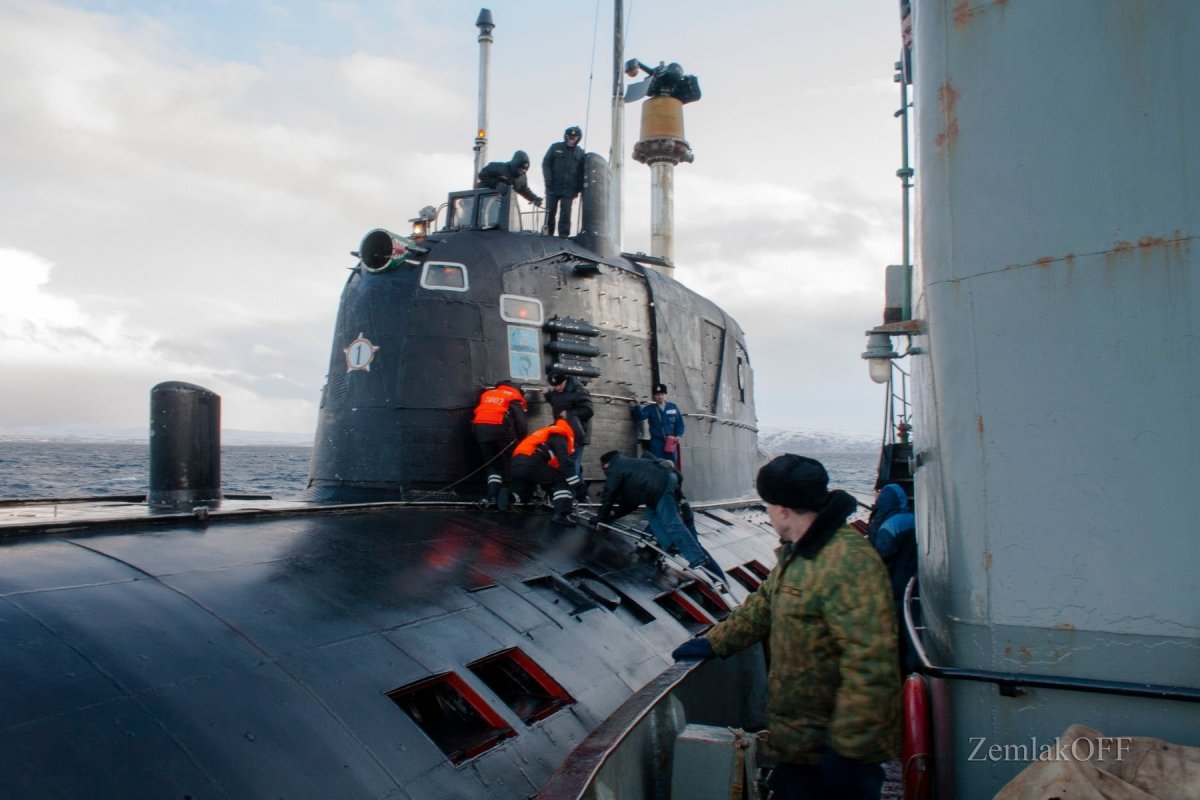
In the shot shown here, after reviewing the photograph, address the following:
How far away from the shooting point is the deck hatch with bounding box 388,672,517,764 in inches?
189

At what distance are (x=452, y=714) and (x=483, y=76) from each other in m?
12.2

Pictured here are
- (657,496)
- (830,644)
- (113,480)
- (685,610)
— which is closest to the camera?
(830,644)

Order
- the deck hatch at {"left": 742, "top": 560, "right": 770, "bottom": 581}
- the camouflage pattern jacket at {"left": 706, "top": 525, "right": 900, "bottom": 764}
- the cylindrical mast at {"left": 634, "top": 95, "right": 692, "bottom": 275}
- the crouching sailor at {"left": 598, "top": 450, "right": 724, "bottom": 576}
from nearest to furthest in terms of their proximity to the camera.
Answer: the camouflage pattern jacket at {"left": 706, "top": 525, "right": 900, "bottom": 764} → the crouching sailor at {"left": 598, "top": 450, "right": 724, "bottom": 576} → the deck hatch at {"left": 742, "top": 560, "right": 770, "bottom": 581} → the cylindrical mast at {"left": 634, "top": 95, "right": 692, "bottom": 275}

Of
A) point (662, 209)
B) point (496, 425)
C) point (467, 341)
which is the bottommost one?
point (496, 425)

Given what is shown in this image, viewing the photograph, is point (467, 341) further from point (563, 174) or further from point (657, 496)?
point (563, 174)

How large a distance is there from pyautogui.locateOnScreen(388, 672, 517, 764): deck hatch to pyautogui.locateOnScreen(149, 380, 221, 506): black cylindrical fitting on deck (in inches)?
143

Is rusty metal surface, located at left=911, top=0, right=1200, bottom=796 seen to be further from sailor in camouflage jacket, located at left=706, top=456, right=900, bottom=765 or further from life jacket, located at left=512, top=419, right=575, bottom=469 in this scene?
life jacket, located at left=512, top=419, right=575, bottom=469

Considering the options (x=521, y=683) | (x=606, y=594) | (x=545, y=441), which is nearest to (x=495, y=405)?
(x=545, y=441)

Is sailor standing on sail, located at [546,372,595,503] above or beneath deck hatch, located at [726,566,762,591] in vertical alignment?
above

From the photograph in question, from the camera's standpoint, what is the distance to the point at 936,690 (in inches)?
171

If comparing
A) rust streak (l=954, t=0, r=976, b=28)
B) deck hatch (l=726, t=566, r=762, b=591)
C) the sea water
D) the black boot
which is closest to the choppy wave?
the sea water

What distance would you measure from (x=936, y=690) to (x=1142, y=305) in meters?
1.98

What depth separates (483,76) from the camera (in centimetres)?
1511

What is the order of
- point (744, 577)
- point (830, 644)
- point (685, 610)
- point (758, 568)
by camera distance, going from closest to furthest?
point (830, 644)
point (685, 610)
point (744, 577)
point (758, 568)
